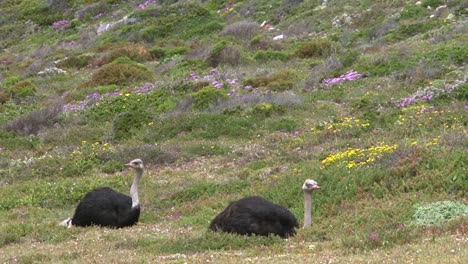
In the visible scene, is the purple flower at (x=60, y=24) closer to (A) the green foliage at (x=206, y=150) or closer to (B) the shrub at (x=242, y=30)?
(B) the shrub at (x=242, y=30)

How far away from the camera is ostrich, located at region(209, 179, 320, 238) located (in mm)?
10539

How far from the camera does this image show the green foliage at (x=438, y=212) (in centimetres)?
1032

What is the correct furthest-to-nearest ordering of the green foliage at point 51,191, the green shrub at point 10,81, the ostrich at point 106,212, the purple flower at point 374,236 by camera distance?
the green shrub at point 10,81 → the green foliage at point 51,191 → the ostrich at point 106,212 → the purple flower at point 374,236

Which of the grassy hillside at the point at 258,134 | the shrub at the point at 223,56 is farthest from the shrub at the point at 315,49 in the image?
the shrub at the point at 223,56

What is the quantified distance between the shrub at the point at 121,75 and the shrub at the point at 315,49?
5644 millimetres

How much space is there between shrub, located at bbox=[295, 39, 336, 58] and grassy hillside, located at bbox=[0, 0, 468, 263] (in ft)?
0.23

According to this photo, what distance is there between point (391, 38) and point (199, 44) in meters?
9.99

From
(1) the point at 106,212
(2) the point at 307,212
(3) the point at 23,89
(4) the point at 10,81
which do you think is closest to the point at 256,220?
(2) the point at 307,212

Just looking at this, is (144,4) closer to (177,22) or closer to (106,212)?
(177,22)

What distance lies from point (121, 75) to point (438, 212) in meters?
19.7

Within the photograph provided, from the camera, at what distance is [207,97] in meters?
22.7

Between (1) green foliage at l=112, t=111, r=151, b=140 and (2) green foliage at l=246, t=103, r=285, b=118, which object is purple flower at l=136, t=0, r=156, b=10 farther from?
(2) green foliage at l=246, t=103, r=285, b=118

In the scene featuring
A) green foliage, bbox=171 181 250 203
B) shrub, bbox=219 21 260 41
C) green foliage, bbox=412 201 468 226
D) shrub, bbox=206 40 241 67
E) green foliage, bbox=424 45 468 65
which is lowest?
shrub, bbox=219 21 260 41

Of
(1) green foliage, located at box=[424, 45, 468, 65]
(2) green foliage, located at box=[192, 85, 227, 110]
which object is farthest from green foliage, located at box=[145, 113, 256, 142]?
(1) green foliage, located at box=[424, 45, 468, 65]
